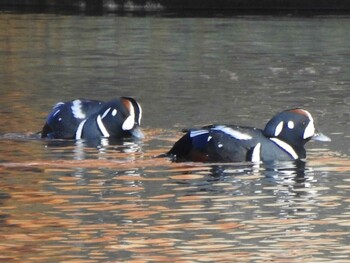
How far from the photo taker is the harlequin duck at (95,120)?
16500 mm

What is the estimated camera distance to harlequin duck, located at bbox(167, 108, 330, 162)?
1449 centimetres

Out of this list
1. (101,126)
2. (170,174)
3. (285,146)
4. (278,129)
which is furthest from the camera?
(101,126)

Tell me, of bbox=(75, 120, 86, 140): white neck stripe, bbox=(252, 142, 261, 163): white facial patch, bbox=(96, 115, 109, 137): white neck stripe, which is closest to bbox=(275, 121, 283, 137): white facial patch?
bbox=(252, 142, 261, 163): white facial patch

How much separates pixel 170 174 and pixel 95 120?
2.61 m

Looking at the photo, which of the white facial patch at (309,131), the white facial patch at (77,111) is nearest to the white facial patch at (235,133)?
the white facial patch at (309,131)

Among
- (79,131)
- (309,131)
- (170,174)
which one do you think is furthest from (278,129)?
(79,131)

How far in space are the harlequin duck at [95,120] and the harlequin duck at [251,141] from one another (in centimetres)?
173

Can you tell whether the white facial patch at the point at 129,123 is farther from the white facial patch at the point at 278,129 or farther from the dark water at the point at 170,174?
the white facial patch at the point at 278,129

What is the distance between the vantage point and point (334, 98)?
69.4 feet

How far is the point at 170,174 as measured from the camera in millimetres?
14117

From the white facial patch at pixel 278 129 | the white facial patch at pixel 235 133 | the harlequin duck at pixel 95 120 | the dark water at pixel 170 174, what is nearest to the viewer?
the dark water at pixel 170 174

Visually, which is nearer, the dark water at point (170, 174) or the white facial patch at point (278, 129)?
the dark water at point (170, 174)

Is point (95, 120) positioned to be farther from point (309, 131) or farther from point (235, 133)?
point (309, 131)

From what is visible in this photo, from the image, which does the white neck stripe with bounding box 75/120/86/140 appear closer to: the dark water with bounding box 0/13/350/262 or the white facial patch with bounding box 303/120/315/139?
the dark water with bounding box 0/13/350/262
